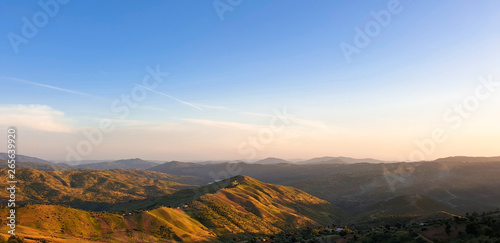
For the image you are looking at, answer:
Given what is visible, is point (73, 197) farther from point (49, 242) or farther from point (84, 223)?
point (49, 242)

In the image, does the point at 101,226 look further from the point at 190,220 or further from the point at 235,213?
the point at 235,213

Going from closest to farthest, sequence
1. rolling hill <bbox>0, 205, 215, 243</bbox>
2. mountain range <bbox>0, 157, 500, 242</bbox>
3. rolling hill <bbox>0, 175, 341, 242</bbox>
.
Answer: rolling hill <bbox>0, 205, 215, 243</bbox> < rolling hill <bbox>0, 175, 341, 242</bbox> < mountain range <bbox>0, 157, 500, 242</bbox>

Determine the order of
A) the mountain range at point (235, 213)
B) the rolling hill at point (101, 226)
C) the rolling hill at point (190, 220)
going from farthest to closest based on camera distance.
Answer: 1. the mountain range at point (235, 213)
2. the rolling hill at point (190, 220)
3. the rolling hill at point (101, 226)

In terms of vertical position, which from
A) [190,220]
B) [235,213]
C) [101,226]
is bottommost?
[235,213]

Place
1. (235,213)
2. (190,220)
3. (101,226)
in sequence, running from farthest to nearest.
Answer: (235,213) < (190,220) < (101,226)

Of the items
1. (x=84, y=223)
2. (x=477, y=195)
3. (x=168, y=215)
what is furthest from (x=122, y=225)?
(x=477, y=195)

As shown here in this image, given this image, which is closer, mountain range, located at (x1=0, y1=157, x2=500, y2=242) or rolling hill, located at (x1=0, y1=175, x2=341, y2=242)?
rolling hill, located at (x1=0, y1=175, x2=341, y2=242)

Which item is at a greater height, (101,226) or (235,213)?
(101,226)

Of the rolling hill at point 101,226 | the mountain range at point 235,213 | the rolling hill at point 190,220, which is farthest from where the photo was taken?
the mountain range at point 235,213

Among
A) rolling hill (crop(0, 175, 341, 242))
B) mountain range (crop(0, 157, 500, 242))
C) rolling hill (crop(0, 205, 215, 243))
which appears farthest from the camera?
mountain range (crop(0, 157, 500, 242))

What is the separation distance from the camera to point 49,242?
141 ft

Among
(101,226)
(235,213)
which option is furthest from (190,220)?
(101,226)

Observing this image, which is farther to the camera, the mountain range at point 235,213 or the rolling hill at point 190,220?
the mountain range at point 235,213

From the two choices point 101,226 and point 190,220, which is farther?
point 190,220
